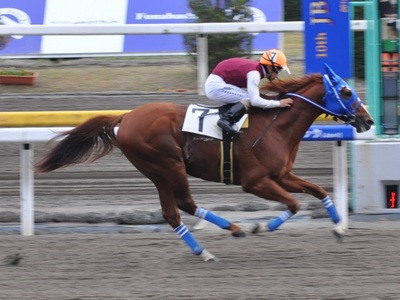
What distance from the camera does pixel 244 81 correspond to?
686 cm

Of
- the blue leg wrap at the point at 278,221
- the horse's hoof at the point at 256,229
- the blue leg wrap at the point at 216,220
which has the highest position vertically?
the blue leg wrap at the point at 216,220

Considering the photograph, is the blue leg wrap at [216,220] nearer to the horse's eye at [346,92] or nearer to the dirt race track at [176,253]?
the dirt race track at [176,253]

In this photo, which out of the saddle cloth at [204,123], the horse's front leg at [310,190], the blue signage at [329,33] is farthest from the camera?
the blue signage at [329,33]

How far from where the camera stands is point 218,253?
22.0 feet

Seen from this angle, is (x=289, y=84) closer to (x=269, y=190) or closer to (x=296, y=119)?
(x=296, y=119)

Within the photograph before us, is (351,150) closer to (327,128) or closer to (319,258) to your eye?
(327,128)

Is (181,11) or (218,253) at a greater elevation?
(181,11)

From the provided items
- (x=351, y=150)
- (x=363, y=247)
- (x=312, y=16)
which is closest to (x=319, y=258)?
(x=363, y=247)

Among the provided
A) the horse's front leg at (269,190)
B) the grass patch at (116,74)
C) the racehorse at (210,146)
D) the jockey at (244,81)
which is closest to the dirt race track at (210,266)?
the racehorse at (210,146)

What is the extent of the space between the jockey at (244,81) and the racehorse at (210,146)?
138 mm

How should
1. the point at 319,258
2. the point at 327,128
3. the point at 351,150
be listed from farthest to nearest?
the point at 351,150 → the point at 327,128 → the point at 319,258

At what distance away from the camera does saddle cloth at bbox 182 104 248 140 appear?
6699 millimetres

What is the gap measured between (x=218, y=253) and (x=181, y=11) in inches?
296

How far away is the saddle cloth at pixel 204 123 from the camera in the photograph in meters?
6.70
